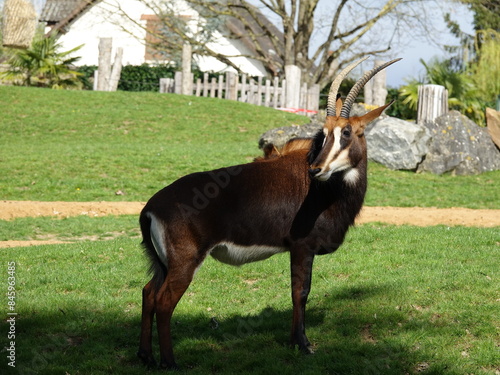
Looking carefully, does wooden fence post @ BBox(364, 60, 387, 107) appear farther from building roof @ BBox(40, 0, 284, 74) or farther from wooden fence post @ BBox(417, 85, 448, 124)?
building roof @ BBox(40, 0, 284, 74)

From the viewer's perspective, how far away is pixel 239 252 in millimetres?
5828

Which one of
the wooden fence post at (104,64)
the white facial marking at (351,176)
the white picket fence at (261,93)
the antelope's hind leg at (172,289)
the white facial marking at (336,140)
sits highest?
the wooden fence post at (104,64)

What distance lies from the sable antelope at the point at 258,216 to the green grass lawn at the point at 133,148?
9.79 m

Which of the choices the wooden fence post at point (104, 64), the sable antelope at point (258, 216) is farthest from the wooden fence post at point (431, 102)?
the sable antelope at point (258, 216)

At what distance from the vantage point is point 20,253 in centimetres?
1019

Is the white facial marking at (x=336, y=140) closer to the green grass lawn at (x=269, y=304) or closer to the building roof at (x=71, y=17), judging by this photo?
the green grass lawn at (x=269, y=304)

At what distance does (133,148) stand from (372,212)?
9042mm

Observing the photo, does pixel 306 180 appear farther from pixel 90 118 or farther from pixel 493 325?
pixel 90 118

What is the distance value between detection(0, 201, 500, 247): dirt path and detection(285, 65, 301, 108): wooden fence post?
1556cm

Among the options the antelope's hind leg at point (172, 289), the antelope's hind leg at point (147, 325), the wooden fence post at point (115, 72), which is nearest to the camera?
the antelope's hind leg at point (172, 289)

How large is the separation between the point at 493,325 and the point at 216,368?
8.60 feet

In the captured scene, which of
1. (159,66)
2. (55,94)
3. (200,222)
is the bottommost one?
(200,222)

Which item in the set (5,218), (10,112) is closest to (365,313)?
(5,218)

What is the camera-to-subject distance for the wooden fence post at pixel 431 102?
20453 mm
